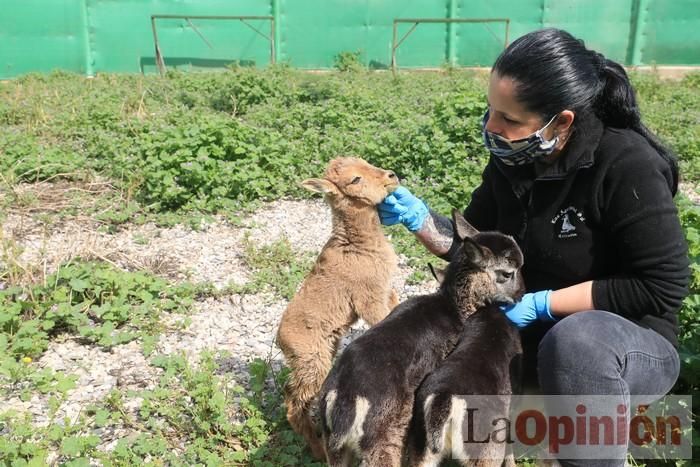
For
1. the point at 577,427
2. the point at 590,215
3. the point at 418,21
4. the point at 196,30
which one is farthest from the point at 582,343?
the point at 196,30

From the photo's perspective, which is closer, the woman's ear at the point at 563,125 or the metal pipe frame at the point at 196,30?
the woman's ear at the point at 563,125

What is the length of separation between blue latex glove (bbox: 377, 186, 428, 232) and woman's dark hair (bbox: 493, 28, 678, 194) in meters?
1.24

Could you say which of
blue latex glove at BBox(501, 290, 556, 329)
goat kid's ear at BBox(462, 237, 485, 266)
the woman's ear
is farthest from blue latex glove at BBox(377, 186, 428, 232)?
the woman's ear

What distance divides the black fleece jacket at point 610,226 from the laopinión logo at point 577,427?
0.49 meters

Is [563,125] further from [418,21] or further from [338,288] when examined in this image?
[418,21]

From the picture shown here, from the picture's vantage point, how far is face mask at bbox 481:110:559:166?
3.20m

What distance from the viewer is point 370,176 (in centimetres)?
435

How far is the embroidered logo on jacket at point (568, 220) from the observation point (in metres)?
3.22

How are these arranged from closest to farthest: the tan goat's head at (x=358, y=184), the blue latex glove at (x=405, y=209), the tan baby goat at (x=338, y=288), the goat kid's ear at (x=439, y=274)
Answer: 1. the tan baby goat at (x=338, y=288)
2. the goat kid's ear at (x=439, y=274)
3. the blue latex glove at (x=405, y=209)
4. the tan goat's head at (x=358, y=184)

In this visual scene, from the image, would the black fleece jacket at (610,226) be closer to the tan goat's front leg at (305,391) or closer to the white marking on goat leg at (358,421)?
the white marking on goat leg at (358,421)

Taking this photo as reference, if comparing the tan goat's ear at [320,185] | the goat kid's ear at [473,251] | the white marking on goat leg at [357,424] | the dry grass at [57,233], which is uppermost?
the tan goat's ear at [320,185]

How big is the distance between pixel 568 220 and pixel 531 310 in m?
0.55

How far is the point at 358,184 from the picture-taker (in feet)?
14.2

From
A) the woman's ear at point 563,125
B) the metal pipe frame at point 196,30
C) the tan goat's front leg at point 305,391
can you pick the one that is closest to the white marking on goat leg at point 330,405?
the tan goat's front leg at point 305,391
